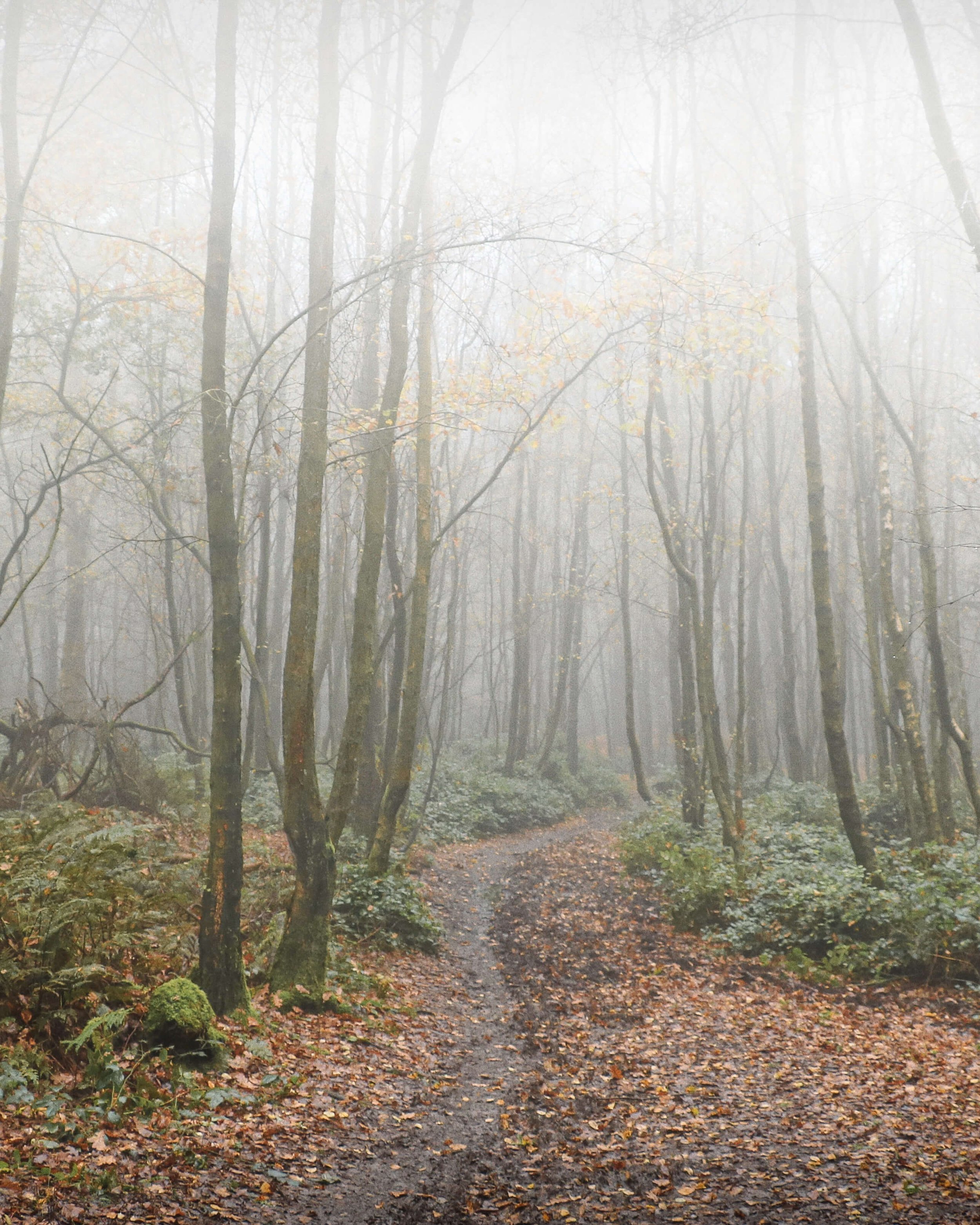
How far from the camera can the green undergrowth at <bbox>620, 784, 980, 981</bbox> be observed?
23.6 ft

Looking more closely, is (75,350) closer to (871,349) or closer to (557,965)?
(557,965)

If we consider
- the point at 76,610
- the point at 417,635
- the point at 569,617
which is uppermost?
the point at 569,617

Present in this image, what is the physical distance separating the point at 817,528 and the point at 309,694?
6531 mm

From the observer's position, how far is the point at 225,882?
529 cm

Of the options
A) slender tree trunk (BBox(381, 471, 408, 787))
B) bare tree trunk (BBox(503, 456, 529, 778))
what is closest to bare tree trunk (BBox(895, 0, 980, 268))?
slender tree trunk (BBox(381, 471, 408, 787))

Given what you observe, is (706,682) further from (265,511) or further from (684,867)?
(265,511)

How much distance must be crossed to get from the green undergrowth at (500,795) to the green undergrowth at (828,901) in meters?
4.65

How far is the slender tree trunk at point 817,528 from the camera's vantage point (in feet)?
30.0

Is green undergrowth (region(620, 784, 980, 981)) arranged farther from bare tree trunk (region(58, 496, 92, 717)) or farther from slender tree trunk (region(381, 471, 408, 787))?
bare tree trunk (region(58, 496, 92, 717))

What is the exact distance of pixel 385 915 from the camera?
27.9 ft

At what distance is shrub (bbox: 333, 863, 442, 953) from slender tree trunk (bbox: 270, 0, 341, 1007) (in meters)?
1.88

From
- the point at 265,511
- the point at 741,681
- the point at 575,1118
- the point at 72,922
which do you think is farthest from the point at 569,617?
the point at 72,922

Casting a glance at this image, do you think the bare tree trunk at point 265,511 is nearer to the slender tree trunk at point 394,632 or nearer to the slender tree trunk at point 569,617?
the slender tree trunk at point 394,632

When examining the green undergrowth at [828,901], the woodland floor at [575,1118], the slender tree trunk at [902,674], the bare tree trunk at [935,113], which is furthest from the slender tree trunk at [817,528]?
the woodland floor at [575,1118]
